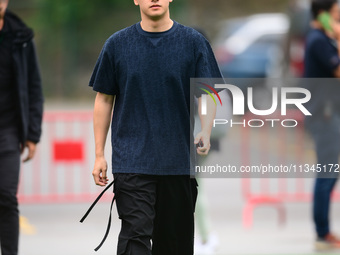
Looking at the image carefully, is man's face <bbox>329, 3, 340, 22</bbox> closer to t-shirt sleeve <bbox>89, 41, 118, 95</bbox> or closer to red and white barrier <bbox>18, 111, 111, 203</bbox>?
t-shirt sleeve <bbox>89, 41, 118, 95</bbox>

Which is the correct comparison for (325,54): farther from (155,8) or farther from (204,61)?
(155,8)

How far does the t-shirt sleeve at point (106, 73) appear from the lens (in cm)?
496

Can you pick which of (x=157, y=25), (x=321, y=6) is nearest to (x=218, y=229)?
(x=321, y=6)

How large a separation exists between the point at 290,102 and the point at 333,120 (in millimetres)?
1201

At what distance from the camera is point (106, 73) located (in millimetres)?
4977

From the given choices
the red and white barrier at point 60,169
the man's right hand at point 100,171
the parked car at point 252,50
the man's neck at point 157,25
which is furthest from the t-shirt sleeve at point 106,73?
the parked car at point 252,50

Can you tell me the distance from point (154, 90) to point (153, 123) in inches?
6.7

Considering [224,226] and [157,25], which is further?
[224,226]

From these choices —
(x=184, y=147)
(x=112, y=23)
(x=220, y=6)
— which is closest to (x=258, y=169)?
(x=184, y=147)

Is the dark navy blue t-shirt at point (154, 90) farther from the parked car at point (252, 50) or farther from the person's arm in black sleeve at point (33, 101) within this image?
the parked car at point (252, 50)

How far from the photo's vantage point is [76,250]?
7.71m

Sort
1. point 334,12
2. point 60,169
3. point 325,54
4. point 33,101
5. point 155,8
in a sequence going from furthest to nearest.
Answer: point 60,169 → point 334,12 → point 325,54 → point 33,101 → point 155,8

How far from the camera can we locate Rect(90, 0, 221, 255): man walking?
4.88m

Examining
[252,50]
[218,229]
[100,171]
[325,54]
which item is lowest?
[218,229]
